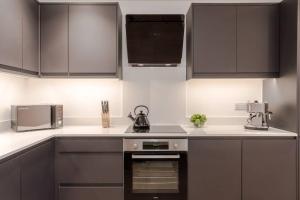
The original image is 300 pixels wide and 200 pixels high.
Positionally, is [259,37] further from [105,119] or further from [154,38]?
[105,119]

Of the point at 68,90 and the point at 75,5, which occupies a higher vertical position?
the point at 75,5

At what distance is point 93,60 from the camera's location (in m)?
2.61

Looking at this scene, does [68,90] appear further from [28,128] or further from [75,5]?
[75,5]

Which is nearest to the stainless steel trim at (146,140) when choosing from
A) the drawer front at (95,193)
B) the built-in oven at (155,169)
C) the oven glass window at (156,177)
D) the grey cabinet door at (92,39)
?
the built-in oven at (155,169)

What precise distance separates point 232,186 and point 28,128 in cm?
199

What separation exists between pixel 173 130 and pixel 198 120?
1.28ft

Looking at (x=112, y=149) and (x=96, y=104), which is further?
(x=96, y=104)

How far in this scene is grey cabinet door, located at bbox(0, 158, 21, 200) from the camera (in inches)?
59.2

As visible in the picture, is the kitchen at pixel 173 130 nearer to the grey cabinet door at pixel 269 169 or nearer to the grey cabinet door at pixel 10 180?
the grey cabinet door at pixel 269 169

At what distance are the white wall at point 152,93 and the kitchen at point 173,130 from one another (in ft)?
0.08

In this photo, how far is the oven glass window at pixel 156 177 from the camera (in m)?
2.34

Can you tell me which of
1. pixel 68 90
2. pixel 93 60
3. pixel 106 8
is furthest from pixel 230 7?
pixel 68 90

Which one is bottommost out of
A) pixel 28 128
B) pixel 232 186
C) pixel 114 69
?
pixel 232 186

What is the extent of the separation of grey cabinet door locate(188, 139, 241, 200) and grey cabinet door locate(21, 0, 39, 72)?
66.0 inches
